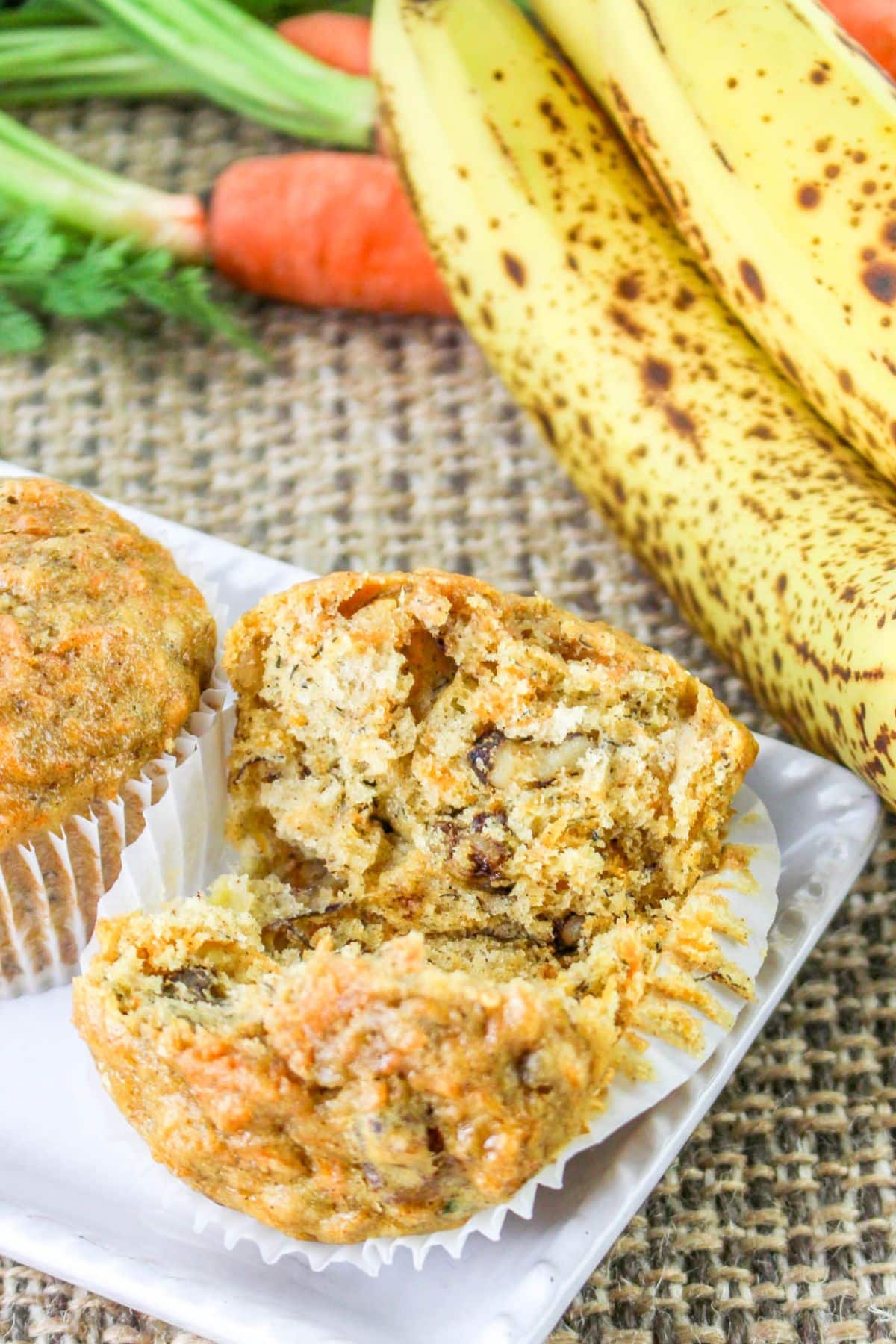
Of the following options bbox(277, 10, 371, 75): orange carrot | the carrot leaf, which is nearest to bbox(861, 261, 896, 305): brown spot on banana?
the carrot leaf

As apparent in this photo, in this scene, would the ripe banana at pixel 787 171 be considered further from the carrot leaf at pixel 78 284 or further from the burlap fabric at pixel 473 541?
the carrot leaf at pixel 78 284

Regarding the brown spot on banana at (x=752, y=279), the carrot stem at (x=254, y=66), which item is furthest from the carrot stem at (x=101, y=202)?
the brown spot on banana at (x=752, y=279)

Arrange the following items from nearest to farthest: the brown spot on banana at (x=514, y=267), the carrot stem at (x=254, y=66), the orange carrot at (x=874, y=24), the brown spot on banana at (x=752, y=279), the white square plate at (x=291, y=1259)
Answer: the white square plate at (x=291, y=1259) < the brown spot on banana at (x=752, y=279) < the brown spot on banana at (x=514, y=267) < the orange carrot at (x=874, y=24) < the carrot stem at (x=254, y=66)

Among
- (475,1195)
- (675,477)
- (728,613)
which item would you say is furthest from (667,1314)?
(675,477)

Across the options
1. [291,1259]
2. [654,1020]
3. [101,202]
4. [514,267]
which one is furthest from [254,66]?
[291,1259]

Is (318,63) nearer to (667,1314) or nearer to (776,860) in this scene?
(776,860)

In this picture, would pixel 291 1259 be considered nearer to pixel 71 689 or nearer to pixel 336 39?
pixel 71 689
